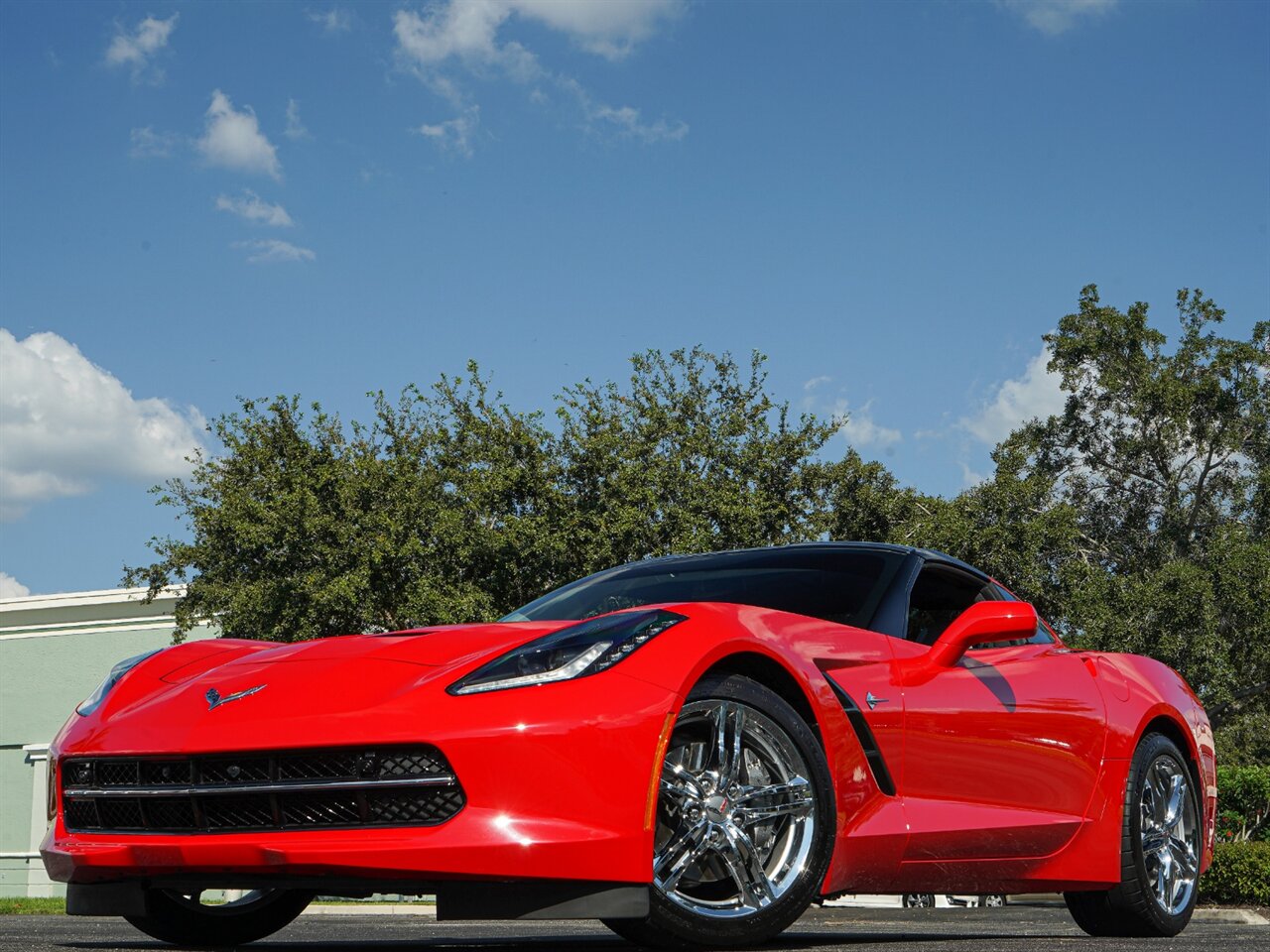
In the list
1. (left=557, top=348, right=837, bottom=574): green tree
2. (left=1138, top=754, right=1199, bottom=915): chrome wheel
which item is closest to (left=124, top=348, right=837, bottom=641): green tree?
(left=557, top=348, right=837, bottom=574): green tree

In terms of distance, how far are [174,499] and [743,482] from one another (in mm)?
12266

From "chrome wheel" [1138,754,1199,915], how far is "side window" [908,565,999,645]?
996 mm

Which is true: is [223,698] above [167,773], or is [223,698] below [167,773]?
above

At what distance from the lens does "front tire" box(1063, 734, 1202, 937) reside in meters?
5.91

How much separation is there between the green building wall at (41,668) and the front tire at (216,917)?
30.4 meters

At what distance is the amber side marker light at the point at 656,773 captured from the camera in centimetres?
379

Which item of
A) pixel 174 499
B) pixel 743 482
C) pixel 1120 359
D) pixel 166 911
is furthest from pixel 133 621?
pixel 166 911

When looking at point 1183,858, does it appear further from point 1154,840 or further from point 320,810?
point 320,810

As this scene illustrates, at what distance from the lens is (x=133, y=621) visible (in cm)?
3481

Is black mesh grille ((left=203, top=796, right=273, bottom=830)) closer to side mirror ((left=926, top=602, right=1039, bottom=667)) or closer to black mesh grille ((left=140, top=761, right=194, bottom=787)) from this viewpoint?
black mesh grille ((left=140, top=761, right=194, bottom=787))

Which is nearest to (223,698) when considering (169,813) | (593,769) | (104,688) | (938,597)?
(169,813)

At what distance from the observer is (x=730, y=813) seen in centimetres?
407

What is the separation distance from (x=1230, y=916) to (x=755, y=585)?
1051 cm

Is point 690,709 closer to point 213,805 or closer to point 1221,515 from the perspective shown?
point 213,805
